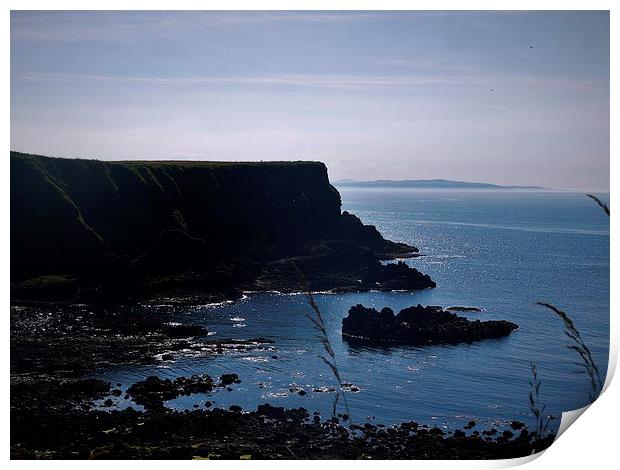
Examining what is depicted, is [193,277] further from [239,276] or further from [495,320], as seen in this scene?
[495,320]

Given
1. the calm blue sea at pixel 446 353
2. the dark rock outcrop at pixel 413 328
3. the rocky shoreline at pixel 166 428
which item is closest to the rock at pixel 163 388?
the rocky shoreline at pixel 166 428

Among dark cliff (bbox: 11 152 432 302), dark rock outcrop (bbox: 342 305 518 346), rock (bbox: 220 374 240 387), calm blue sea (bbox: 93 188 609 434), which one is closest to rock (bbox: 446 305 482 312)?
calm blue sea (bbox: 93 188 609 434)

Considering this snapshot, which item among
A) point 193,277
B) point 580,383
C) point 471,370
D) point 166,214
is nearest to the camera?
point 580,383

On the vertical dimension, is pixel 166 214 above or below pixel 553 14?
below

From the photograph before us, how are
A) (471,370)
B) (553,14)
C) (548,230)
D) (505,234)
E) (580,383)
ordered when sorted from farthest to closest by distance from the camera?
(505,234), (548,230), (471,370), (580,383), (553,14)

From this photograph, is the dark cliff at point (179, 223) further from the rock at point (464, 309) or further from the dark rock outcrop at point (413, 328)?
the dark rock outcrop at point (413, 328)
